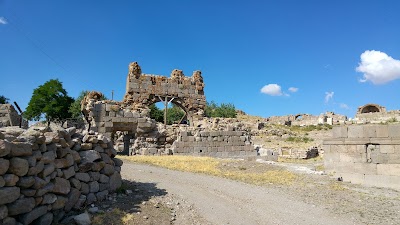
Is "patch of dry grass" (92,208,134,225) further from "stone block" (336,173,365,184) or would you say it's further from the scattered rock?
"stone block" (336,173,365,184)

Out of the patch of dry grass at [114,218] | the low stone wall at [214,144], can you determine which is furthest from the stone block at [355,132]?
the low stone wall at [214,144]

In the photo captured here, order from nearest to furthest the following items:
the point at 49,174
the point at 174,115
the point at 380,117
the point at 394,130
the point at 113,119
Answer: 1. the point at 49,174
2. the point at 394,130
3. the point at 113,119
4. the point at 380,117
5. the point at 174,115

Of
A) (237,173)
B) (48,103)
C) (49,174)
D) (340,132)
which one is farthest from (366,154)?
(48,103)

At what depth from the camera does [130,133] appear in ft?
68.5

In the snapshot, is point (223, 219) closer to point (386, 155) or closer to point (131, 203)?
point (131, 203)

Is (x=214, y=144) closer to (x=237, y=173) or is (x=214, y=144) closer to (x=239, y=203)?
(x=237, y=173)

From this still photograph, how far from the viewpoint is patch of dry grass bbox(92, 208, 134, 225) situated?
563 cm

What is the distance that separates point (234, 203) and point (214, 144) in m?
13.2

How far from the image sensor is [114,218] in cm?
584

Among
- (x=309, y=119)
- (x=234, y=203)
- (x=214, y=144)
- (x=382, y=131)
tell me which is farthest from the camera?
(x=309, y=119)

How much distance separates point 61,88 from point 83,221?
159 ft

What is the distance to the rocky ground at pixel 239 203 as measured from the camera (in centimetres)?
643

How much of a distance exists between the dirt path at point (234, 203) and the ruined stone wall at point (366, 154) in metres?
4.13

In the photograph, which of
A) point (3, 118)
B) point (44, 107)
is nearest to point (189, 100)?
point (3, 118)
